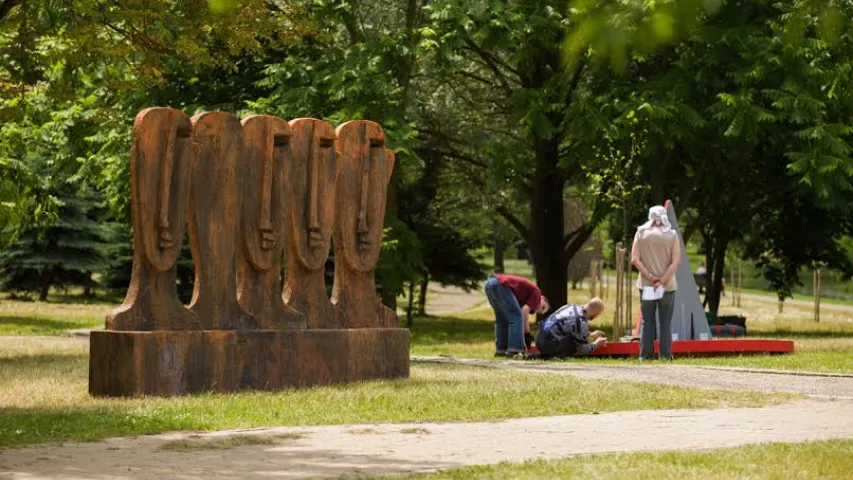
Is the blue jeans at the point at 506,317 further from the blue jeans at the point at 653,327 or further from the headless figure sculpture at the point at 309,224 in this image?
the headless figure sculpture at the point at 309,224

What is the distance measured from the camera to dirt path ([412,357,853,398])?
14.2 metres

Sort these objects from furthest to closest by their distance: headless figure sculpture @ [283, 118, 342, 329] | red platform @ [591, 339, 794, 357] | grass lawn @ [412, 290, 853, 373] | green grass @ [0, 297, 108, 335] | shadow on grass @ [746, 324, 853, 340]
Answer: green grass @ [0, 297, 108, 335] → shadow on grass @ [746, 324, 853, 340] → red platform @ [591, 339, 794, 357] → grass lawn @ [412, 290, 853, 373] → headless figure sculpture @ [283, 118, 342, 329]

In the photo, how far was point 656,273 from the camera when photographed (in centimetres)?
1883

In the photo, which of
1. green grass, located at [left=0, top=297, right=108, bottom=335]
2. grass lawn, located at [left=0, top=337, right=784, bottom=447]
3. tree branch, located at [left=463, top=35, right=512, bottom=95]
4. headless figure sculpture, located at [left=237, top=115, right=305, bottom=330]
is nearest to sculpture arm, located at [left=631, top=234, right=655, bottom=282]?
grass lawn, located at [left=0, top=337, right=784, bottom=447]

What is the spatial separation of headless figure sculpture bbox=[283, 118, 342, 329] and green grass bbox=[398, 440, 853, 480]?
6543 millimetres

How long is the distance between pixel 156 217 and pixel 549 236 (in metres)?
19.6

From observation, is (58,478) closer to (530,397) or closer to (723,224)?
(530,397)

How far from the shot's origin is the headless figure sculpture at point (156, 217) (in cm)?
1327

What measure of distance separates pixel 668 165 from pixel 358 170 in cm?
1504

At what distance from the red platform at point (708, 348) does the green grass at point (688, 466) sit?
10.6 meters

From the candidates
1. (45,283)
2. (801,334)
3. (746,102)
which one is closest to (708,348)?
(746,102)

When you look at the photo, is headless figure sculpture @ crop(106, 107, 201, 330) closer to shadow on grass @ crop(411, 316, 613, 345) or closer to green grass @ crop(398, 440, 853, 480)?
green grass @ crop(398, 440, 853, 480)

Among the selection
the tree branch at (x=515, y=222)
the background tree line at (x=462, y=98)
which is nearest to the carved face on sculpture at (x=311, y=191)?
the background tree line at (x=462, y=98)

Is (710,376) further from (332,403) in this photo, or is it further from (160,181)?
(160,181)
